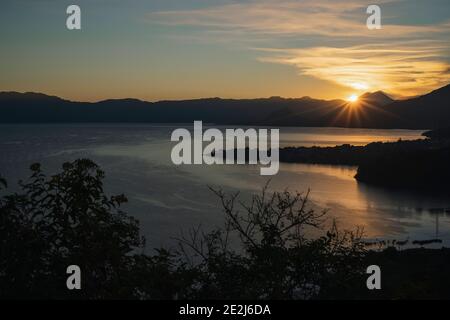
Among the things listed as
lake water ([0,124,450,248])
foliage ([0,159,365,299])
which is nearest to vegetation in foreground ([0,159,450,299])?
foliage ([0,159,365,299])

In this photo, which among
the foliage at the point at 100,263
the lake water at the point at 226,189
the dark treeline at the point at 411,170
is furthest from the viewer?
A: the dark treeline at the point at 411,170

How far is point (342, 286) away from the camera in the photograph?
6.10m

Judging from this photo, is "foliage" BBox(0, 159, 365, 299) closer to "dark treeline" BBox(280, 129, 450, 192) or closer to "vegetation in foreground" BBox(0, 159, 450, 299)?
"vegetation in foreground" BBox(0, 159, 450, 299)

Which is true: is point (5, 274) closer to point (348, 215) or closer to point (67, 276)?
point (67, 276)

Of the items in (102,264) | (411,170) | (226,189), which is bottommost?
(226,189)

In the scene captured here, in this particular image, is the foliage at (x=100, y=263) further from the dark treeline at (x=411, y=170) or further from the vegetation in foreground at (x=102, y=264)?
the dark treeline at (x=411, y=170)

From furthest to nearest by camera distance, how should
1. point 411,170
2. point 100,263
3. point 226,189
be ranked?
point 411,170 < point 226,189 < point 100,263

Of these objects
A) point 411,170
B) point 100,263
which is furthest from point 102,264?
point 411,170

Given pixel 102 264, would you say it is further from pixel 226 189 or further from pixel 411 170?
pixel 411 170

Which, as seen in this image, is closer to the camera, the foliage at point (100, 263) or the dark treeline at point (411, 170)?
the foliage at point (100, 263)

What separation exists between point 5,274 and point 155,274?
5.61ft

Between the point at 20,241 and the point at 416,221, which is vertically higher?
the point at 20,241

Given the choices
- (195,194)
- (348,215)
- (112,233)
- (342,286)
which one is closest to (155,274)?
(112,233)

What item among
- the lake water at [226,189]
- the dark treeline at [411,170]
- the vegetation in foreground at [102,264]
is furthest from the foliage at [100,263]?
the dark treeline at [411,170]
